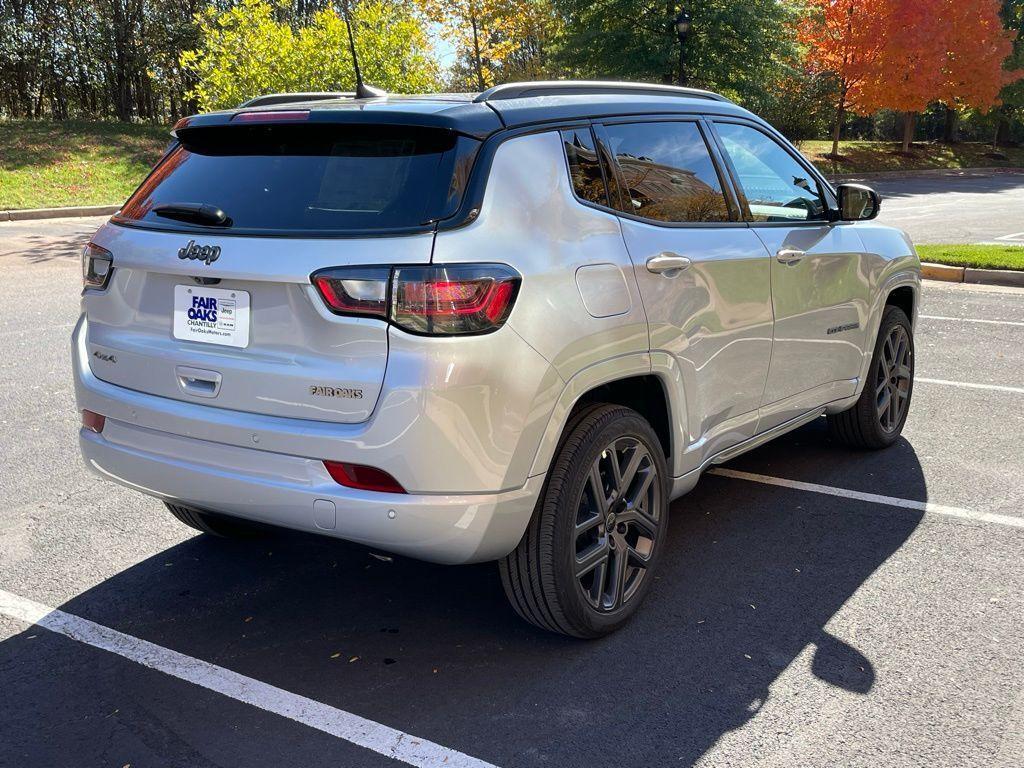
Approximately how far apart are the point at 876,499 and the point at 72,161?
861 inches

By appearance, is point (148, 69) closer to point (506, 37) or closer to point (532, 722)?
point (506, 37)

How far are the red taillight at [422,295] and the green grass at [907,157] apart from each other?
34.9 m

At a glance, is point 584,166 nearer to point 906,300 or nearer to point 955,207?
point 906,300

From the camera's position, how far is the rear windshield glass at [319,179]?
3099 mm

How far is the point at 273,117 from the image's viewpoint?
3418mm

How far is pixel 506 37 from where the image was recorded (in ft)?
125

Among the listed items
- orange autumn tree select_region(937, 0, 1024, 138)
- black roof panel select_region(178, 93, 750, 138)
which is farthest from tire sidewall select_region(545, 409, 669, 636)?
orange autumn tree select_region(937, 0, 1024, 138)

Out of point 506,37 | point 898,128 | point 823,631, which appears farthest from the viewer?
point 898,128

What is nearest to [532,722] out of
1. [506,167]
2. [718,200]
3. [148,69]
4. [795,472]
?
[506,167]

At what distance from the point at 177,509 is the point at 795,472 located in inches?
123

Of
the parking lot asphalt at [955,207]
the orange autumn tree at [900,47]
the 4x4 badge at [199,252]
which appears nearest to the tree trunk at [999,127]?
the orange autumn tree at [900,47]

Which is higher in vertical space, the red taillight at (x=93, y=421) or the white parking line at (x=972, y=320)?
the red taillight at (x=93, y=421)

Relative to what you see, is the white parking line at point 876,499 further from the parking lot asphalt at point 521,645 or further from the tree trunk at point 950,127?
the tree trunk at point 950,127

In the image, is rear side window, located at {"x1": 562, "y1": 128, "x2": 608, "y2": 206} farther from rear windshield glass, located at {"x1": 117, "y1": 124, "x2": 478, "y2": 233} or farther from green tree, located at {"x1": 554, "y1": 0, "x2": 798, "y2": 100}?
green tree, located at {"x1": 554, "y1": 0, "x2": 798, "y2": 100}
